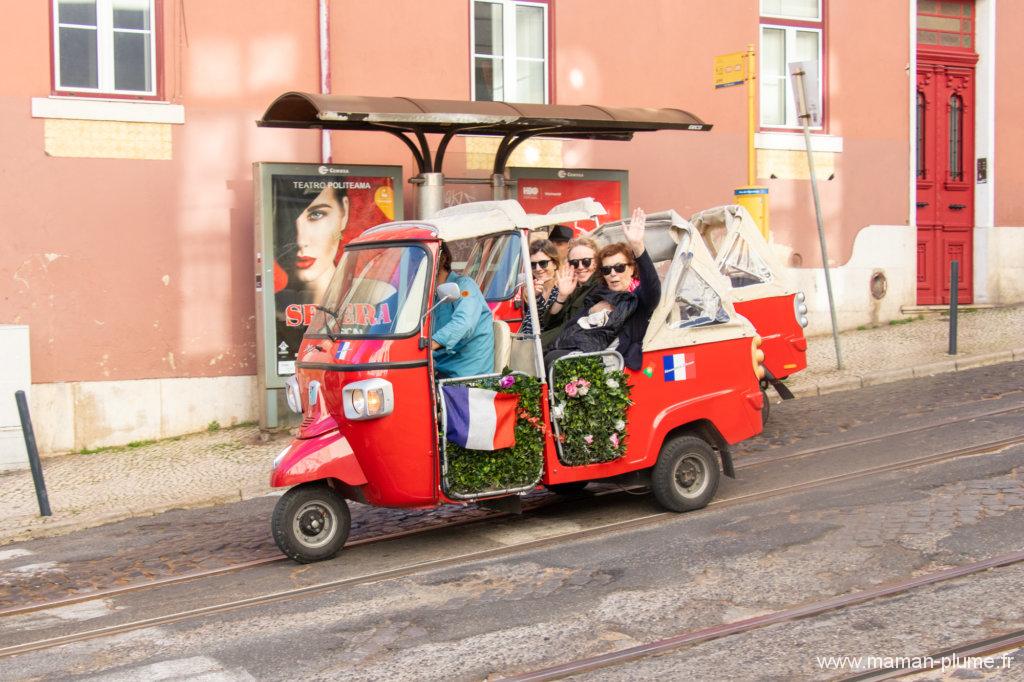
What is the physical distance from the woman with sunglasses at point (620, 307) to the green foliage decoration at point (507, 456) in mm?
402

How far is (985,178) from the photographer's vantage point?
17.6 metres

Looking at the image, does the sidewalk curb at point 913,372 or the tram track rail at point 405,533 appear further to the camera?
the sidewalk curb at point 913,372

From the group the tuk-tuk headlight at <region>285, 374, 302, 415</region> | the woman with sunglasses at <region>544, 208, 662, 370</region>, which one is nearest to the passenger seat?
the woman with sunglasses at <region>544, 208, 662, 370</region>

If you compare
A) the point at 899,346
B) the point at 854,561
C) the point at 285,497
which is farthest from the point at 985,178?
the point at 285,497

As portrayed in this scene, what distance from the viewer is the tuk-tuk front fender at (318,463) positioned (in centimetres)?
680

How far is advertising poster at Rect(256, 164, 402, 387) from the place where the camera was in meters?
11.8

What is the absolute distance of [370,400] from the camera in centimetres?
678

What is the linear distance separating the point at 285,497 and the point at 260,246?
209 inches

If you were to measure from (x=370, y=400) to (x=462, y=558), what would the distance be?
1.15 m

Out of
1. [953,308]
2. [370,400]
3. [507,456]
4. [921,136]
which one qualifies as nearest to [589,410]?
[507,456]

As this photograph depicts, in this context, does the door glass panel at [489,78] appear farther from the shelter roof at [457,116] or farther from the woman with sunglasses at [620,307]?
the woman with sunglasses at [620,307]

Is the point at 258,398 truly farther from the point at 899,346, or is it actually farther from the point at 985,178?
the point at 985,178

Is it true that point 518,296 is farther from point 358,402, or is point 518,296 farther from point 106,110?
point 106,110

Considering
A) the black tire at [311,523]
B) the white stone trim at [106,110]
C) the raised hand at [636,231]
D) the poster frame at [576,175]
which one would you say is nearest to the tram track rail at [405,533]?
the black tire at [311,523]
